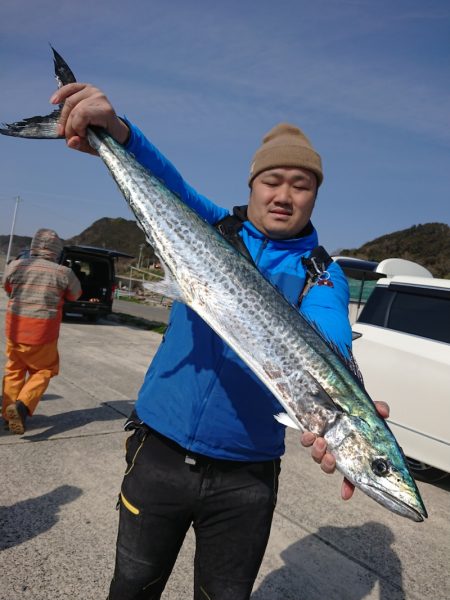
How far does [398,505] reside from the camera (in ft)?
4.70


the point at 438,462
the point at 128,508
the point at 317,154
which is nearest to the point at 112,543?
the point at 128,508

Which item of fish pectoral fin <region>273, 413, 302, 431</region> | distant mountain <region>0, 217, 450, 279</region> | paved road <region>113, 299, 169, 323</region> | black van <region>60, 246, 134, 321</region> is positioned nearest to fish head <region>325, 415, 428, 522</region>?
fish pectoral fin <region>273, 413, 302, 431</region>

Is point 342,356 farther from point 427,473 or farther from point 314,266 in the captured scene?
point 427,473

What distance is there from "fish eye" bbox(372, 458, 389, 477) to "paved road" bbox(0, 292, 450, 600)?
1.65 meters

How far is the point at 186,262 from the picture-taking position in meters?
1.77

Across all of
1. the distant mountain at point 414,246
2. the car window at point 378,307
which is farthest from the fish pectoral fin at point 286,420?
the distant mountain at point 414,246

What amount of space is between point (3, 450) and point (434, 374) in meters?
4.00

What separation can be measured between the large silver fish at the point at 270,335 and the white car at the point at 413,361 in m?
3.15

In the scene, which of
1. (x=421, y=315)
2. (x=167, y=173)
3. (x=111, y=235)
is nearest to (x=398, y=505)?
(x=167, y=173)

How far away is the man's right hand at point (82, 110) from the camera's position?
1.75m

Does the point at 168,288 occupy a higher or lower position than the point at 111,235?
→ lower

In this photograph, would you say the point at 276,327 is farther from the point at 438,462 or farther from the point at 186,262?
the point at 438,462

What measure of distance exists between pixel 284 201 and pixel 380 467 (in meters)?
1.04

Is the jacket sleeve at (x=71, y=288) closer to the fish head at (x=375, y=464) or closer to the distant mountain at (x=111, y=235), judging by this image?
the fish head at (x=375, y=464)
